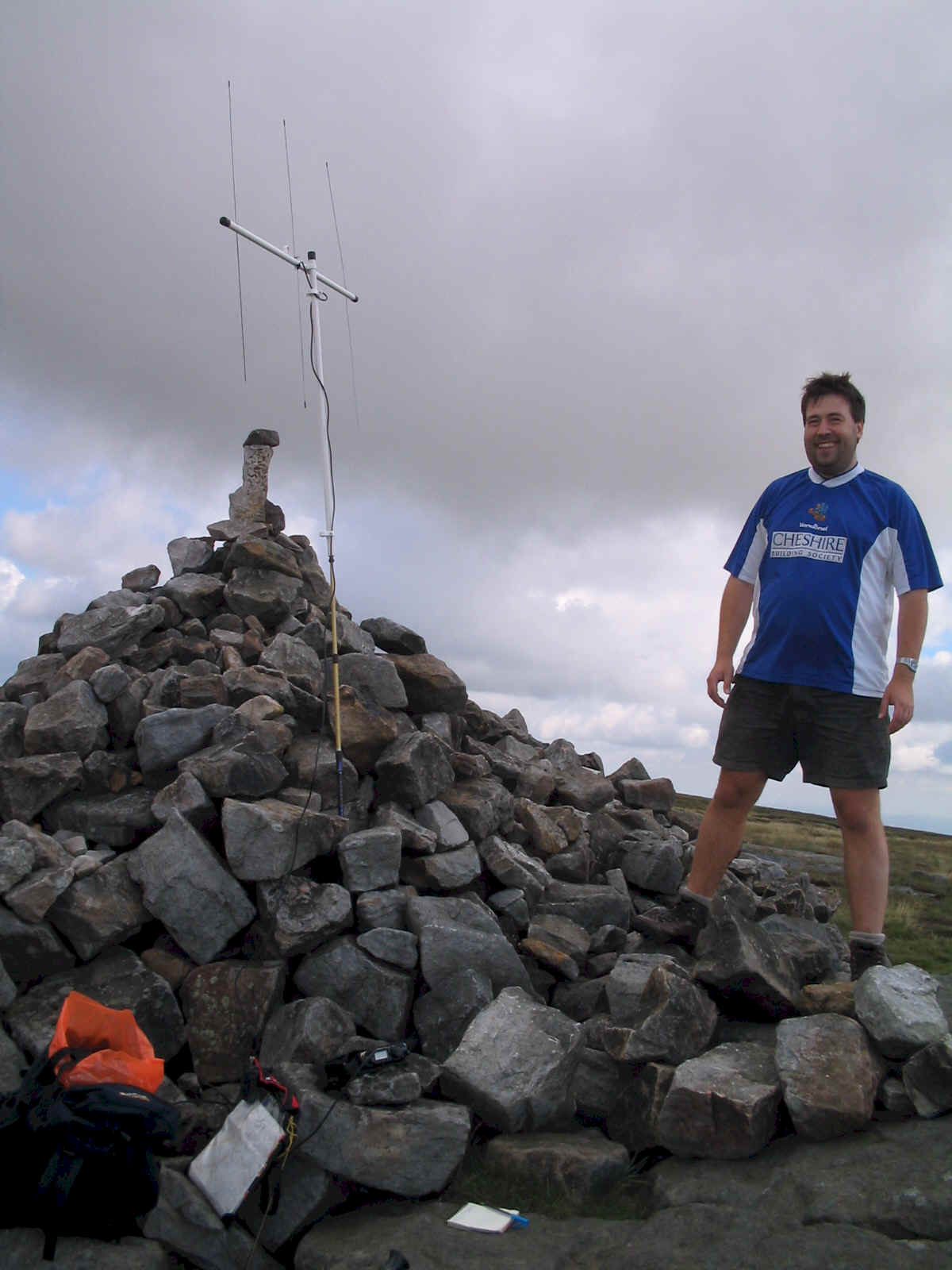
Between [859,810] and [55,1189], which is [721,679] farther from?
[55,1189]

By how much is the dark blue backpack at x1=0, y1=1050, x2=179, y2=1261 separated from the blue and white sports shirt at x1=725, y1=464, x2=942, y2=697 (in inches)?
179

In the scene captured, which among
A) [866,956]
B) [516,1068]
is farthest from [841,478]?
[516,1068]

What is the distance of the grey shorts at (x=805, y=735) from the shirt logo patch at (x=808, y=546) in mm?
843

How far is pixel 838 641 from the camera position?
6.34 m

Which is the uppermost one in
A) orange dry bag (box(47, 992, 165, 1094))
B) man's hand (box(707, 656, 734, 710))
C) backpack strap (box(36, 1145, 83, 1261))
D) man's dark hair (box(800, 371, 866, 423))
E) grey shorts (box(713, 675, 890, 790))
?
man's dark hair (box(800, 371, 866, 423))

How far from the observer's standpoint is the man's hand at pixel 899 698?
20.3 ft

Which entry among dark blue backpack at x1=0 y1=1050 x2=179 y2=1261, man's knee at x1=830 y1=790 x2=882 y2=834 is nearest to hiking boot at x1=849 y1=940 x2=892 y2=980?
man's knee at x1=830 y1=790 x2=882 y2=834

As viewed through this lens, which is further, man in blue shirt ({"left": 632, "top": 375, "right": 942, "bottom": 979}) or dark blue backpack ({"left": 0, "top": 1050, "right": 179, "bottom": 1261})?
man in blue shirt ({"left": 632, "top": 375, "right": 942, "bottom": 979})

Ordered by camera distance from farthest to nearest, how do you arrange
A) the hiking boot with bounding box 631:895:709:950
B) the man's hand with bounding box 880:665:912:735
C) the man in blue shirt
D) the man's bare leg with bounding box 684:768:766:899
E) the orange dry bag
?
1. the hiking boot with bounding box 631:895:709:950
2. the man's bare leg with bounding box 684:768:766:899
3. the man in blue shirt
4. the man's hand with bounding box 880:665:912:735
5. the orange dry bag

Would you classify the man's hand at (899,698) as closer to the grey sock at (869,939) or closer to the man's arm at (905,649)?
the man's arm at (905,649)

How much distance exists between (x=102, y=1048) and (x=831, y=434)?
5.86m

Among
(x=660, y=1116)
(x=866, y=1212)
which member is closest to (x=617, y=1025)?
(x=660, y=1116)

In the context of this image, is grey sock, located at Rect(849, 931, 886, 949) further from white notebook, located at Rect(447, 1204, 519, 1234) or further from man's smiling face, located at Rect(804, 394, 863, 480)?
man's smiling face, located at Rect(804, 394, 863, 480)

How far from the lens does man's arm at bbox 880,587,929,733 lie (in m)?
6.20
